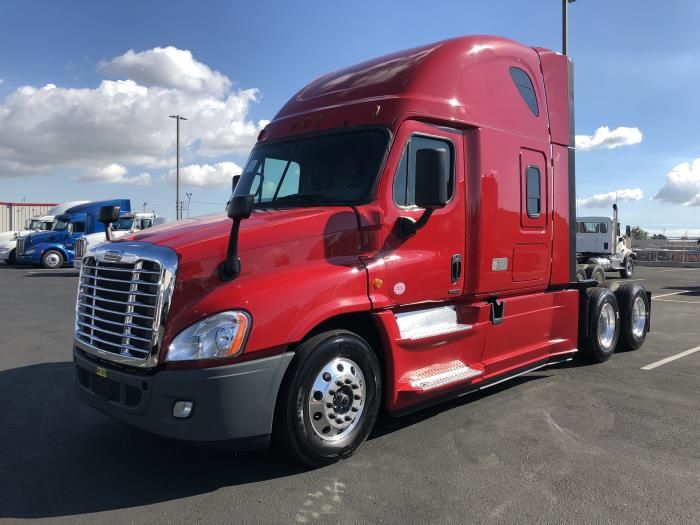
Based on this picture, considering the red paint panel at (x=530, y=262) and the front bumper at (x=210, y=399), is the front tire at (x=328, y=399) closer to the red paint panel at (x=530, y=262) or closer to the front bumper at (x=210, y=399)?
the front bumper at (x=210, y=399)

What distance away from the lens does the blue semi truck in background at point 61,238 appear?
25203 millimetres

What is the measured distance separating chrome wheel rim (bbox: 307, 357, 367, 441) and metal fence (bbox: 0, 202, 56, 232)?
52.7 meters

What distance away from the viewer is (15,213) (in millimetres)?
50250

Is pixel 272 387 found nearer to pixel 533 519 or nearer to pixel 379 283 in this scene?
pixel 379 283

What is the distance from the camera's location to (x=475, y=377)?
16.9 feet

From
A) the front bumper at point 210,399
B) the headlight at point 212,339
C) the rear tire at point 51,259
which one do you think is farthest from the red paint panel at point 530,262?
the rear tire at point 51,259

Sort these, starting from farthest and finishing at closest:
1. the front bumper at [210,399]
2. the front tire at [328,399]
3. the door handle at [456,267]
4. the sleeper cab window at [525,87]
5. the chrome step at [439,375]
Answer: the sleeper cab window at [525,87]
the door handle at [456,267]
the chrome step at [439,375]
the front tire at [328,399]
the front bumper at [210,399]

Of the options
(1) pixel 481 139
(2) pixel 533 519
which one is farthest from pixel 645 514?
(1) pixel 481 139

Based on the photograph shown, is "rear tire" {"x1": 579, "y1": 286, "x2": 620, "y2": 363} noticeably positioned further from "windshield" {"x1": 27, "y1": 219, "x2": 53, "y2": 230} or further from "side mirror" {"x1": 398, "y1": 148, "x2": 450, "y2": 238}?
"windshield" {"x1": 27, "y1": 219, "x2": 53, "y2": 230}

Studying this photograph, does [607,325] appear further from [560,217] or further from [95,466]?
[95,466]

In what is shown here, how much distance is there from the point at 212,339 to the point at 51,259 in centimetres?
2497

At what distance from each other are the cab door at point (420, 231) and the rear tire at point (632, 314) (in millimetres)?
4128

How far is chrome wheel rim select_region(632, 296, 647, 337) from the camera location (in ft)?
27.2

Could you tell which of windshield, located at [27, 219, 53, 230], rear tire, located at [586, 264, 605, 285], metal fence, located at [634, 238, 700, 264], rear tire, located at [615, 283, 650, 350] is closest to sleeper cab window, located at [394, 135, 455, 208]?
rear tire, located at [615, 283, 650, 350]
